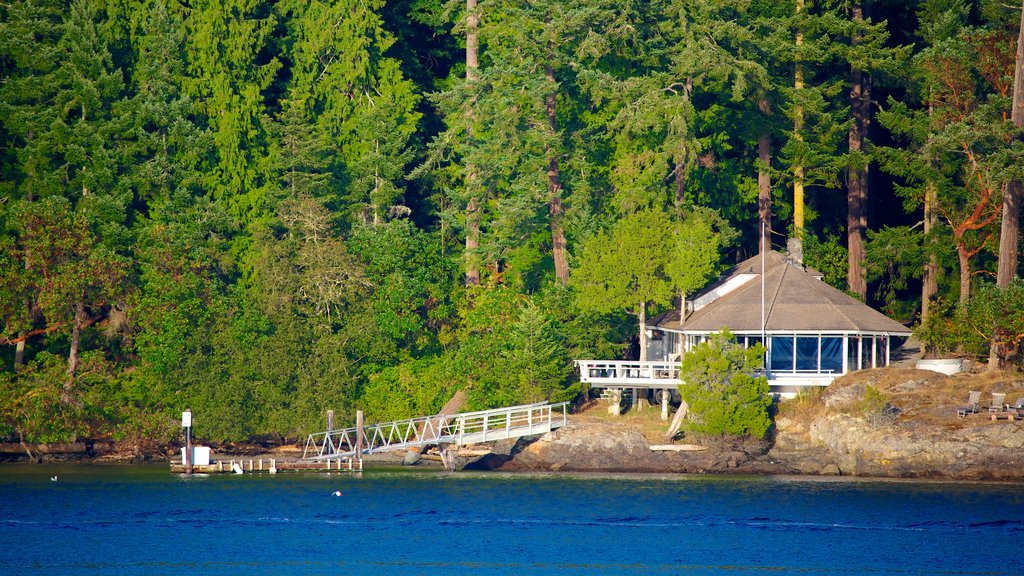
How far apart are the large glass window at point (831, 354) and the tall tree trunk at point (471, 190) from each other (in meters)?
15.9

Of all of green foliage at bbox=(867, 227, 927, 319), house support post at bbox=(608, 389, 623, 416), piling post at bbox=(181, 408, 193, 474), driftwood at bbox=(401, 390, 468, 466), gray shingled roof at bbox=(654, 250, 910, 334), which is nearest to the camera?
piling post at bbox=(181, 408, 193, 474)

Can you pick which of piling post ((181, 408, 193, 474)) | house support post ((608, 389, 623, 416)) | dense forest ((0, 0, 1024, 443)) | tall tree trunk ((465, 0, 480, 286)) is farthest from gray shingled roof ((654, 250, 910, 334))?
piling post ((181, 408, 193, 474))

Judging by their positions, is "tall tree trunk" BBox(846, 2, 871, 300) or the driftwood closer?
the driftwood

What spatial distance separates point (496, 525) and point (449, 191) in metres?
23.9

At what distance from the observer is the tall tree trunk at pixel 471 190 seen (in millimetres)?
70062

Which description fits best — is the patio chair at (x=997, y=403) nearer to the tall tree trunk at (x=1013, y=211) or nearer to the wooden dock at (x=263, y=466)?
the tall tree trunk at (x=1013, y=211)

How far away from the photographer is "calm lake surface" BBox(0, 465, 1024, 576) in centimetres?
4534

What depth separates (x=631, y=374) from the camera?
6062 centimetres

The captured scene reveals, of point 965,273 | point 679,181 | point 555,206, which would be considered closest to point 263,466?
point 555,206

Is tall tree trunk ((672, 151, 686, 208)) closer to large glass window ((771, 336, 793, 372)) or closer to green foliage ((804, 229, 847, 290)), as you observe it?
green foliage ((804, 229, 847, 290))

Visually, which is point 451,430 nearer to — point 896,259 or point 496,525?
point 496,525

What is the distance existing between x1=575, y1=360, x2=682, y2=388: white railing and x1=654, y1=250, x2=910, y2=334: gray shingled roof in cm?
198

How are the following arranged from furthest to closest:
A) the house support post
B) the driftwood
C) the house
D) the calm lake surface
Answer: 1. the driftwood
2. the house support post
3. the house
4. the calm lake surface

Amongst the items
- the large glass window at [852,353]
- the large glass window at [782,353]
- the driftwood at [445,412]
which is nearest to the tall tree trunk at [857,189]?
the large glass window at [852,353]
